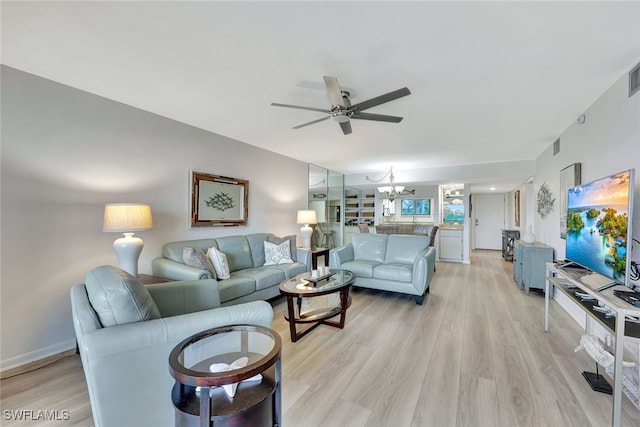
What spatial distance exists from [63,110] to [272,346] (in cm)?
295

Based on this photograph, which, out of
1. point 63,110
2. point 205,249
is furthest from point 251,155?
point 63,110

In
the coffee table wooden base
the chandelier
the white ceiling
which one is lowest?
the coffee table wooden base

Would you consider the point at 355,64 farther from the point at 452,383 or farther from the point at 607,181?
the point at 452,383

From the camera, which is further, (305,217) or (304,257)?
(305,217)

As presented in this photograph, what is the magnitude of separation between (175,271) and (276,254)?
1481mm

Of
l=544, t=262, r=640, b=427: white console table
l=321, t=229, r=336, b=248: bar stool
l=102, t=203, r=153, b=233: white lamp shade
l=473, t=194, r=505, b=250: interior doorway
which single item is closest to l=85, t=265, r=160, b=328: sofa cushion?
l=102, t=203, r=153, b=233: white lamp shade

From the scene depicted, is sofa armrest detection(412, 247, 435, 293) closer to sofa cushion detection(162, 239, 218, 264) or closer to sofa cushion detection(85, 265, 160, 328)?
sofa cushion detection(162, 239, 218, 264)

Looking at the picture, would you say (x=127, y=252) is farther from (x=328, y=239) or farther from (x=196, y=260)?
(x=328, y=239)

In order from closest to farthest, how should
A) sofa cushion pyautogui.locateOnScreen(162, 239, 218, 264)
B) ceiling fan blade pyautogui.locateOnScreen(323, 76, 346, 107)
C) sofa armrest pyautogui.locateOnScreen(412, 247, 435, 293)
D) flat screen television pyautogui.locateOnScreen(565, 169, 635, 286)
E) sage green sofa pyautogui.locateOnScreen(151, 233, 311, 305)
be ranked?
flat screen television pyautogui.locateOnScreen(565, 169, 635, 286) → ceiling fan blade pyautogui.locateOnScreen(323, 76, 346, 107) → sage green sofa pyautogui.locateOnScreen(151, 233, 311, 305) → sofa cushion pyautogui.locateOnScreen(162, 239, 218, 264) → sofa armrest pyautogui.locateOnScreen(412, 247, 435, 293)

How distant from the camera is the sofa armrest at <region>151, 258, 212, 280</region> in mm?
2537

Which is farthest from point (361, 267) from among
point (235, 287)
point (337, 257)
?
point (235, 287)

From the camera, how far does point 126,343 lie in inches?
48.4

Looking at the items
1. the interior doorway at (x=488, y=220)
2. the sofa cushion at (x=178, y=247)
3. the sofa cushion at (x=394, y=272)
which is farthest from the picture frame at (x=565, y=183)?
the interior doorway at (x=488, y=220)

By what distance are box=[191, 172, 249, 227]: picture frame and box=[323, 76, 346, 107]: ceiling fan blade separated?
90.4 inches
